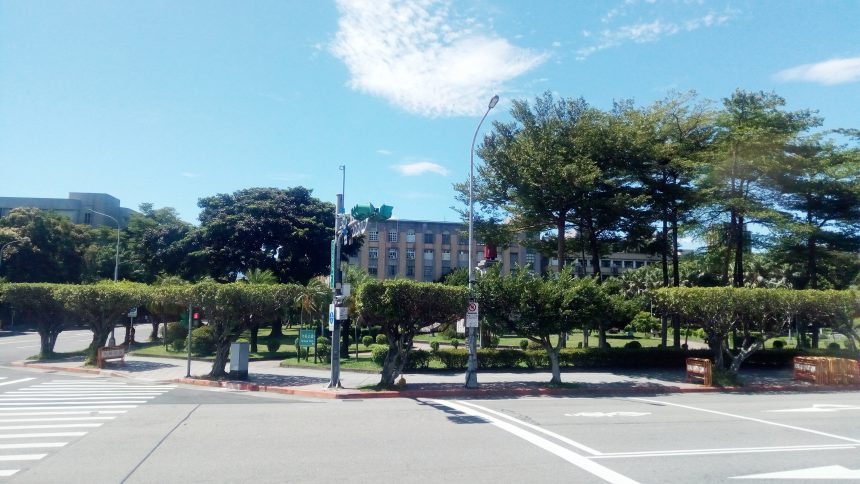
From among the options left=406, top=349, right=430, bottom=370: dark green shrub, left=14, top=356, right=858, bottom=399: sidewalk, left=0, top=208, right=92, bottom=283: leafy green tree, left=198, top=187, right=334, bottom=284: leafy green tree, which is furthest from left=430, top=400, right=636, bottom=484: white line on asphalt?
left=0, top=208, right=92, bottom=283: leafy green tree

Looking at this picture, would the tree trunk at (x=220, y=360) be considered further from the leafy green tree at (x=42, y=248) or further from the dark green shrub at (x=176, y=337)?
the leafy green tree at (x=42, y=248)

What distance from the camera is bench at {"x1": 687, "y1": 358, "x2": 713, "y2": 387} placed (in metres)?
24.2

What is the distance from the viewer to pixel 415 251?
78938 millimetres

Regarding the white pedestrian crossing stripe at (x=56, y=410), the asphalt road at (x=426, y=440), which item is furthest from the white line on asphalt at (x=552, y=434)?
the white pedestrian crossing stripe at (x=56, y=410)

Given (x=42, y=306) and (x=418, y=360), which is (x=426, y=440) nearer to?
(x=418, y=360)

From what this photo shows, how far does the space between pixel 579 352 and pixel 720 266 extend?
14.0 metres

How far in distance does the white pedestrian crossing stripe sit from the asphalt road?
0.27 feet

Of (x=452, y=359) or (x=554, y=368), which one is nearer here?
(x=554, y=368)

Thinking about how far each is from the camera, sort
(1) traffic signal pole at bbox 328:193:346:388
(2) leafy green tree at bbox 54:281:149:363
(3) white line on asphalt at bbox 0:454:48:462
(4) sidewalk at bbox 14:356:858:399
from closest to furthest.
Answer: (3) white line on asphalt at bbox 0:454:48:462, (1) traffic signal pole at bbox 328:193:346:388, (4) sidewalk at bbox 14:356:858:399, (2) leafy green tree at bbox 54:281:149:363

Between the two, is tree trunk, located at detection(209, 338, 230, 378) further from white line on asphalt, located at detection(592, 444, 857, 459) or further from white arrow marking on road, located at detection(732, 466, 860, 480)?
white arrow marking on road, located at detection(732, 466, 860, 480)

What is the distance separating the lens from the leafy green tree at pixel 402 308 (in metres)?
20.2

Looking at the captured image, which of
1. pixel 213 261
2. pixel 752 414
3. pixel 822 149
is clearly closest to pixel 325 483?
pixel 752 414

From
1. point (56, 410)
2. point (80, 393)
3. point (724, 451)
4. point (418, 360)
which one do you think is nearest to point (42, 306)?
point (80, 393)

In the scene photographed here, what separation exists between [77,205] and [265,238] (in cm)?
6127
